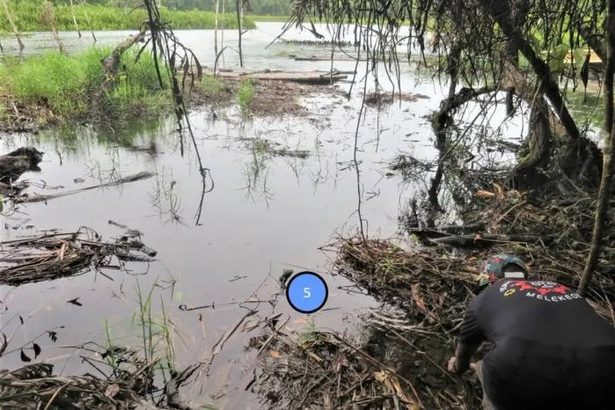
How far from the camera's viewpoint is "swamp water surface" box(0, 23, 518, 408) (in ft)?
12.2

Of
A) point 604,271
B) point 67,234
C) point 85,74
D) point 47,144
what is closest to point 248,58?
point 85,74

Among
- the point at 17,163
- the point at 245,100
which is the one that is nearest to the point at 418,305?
the point at 17,163

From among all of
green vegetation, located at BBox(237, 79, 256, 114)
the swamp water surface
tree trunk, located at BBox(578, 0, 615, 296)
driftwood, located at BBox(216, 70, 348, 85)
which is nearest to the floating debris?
the swamp water surface

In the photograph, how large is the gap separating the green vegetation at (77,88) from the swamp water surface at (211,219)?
42.1 inches

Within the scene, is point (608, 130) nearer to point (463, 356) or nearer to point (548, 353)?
point (548, 353)

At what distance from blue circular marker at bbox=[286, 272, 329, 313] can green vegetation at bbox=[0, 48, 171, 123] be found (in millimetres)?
7873

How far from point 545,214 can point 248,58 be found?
19.3m

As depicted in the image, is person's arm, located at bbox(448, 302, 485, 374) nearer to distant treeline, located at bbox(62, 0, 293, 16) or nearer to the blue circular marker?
the blue circular marker

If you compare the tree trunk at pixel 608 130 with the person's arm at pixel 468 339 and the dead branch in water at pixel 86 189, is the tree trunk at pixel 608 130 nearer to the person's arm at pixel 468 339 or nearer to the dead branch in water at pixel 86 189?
the person's arm at pixel 468 339

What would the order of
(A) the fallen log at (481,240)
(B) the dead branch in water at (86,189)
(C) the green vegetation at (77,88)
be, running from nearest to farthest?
(A) the fallen log at (481,240) → (B) the dead branch in water at (86,189) → (C) the green vegetation at (77,88)

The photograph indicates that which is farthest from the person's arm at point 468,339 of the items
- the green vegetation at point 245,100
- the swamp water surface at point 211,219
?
the green vegetation at point 245,100

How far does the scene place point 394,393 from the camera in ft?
9.47

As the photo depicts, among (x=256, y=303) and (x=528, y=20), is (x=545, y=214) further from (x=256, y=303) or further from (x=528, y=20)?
(x=256, y=303)

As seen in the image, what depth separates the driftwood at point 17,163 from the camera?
6.60 metres
